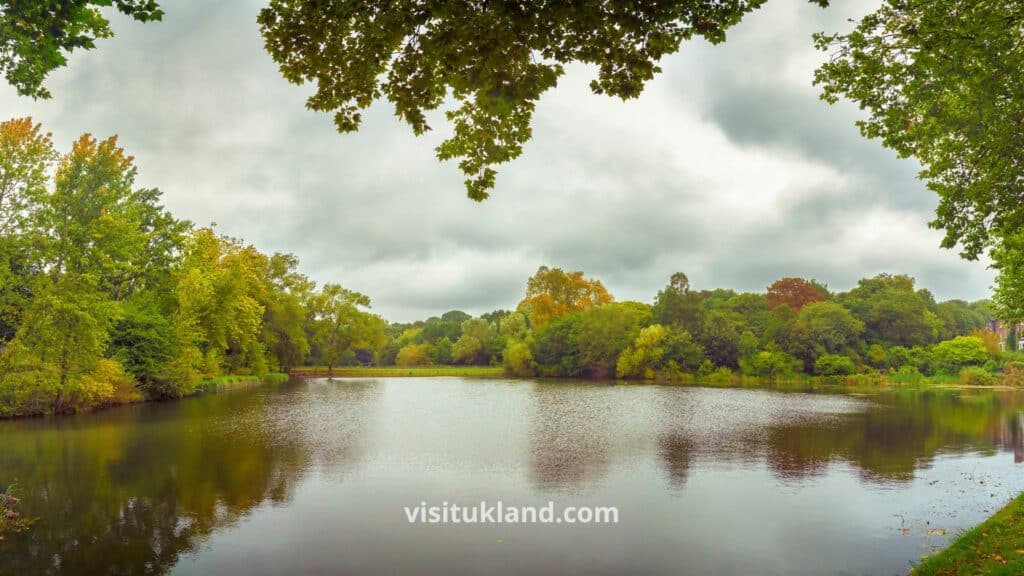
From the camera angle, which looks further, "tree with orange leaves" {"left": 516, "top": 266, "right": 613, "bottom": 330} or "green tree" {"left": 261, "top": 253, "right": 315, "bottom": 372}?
"tree with orange leaves" {"left": 516, "top": 266, "right": 613, "bottom": 330}

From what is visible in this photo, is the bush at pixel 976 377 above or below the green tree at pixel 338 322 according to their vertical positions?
below

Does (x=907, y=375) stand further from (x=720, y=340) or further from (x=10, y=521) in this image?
(x=10, y=521)

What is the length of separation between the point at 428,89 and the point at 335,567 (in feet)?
22.5

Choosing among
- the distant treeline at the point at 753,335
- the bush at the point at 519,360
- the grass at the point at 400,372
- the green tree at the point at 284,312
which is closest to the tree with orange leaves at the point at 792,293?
the distant treeline at the point at 753,335

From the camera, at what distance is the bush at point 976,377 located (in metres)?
47.8

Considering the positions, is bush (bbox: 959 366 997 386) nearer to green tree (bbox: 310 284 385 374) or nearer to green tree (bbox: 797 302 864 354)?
green tree (bbox: 797 302 864 354)

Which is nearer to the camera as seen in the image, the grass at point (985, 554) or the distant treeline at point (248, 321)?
the grass at point (985, 554)

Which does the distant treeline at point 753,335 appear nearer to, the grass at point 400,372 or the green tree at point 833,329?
the green tree at point 833,329

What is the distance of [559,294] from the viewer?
78812 millimetres

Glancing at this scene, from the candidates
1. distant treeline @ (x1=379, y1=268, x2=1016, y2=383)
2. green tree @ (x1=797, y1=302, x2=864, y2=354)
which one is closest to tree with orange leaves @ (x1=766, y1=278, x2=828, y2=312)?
distant treeline @ (x1=379, y1=268, x2=1016, y2=383)

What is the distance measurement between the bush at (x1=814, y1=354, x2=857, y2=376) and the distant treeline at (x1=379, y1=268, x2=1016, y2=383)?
99 mm

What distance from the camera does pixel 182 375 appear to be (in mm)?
32812

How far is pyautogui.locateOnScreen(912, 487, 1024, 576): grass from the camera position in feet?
20.5

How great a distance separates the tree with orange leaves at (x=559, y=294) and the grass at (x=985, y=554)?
68764 millimetres
